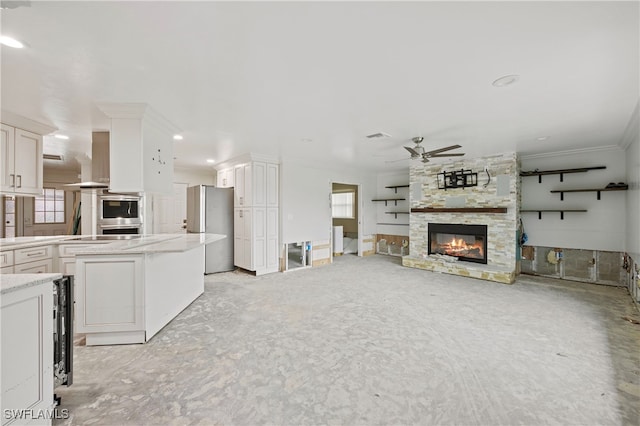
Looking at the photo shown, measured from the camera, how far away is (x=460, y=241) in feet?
19.4

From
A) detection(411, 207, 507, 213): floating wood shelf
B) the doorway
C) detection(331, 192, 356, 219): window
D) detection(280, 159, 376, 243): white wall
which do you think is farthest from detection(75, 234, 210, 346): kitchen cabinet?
detection(331, 192, 356, 219): window

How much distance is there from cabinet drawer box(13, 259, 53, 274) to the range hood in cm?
113

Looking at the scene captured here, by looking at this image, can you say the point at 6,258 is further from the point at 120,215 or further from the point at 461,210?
the point at 461,210

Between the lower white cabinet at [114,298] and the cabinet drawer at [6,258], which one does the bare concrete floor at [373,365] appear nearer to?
the lower white cabinet at [114,298]

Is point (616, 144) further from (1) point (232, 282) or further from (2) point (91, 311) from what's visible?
(2) point (91, 311)

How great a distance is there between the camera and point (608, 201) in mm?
4723

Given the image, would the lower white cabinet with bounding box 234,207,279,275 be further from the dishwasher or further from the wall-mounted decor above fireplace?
the wall-mounted decor above fireplace

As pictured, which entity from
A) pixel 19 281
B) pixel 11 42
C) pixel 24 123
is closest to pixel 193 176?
pixel 24 123

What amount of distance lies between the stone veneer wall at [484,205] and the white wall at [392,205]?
49.3 inches

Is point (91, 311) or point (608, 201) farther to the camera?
point (608, 201)

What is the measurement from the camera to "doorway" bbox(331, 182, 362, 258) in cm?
790

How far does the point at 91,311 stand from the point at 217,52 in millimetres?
2713

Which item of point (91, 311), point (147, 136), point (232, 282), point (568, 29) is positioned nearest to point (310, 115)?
point (147, 136)

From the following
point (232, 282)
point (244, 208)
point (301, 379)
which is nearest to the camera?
point (301, 379)
